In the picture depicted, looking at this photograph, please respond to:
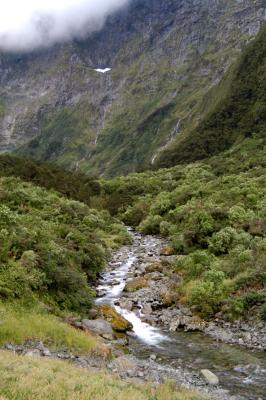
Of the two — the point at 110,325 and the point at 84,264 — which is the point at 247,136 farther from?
the point at 110,325

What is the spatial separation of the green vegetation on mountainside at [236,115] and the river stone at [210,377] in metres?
130

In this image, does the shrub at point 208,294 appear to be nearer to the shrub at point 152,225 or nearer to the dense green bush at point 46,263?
the dense green bush at point 46,263

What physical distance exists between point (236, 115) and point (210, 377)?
157 m

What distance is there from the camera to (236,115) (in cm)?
16688

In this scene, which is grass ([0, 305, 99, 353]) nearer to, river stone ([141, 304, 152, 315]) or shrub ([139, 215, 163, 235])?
river stone ([141, 304, 152, 315])

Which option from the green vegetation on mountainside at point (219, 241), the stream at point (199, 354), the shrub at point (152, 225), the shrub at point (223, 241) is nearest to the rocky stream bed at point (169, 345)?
the stream at point (199, 354)

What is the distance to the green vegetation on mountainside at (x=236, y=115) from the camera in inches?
6033

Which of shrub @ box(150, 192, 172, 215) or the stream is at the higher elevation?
shrub @ box(150, 192, 172, 215)

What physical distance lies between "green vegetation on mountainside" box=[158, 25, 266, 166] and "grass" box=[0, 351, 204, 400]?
438 ft

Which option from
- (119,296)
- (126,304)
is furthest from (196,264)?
(126,304)

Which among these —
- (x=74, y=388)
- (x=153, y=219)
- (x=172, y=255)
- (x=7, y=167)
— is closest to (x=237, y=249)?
(x=172, y=255)

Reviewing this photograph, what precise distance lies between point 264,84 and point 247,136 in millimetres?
31460

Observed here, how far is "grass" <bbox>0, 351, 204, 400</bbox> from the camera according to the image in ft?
41.2

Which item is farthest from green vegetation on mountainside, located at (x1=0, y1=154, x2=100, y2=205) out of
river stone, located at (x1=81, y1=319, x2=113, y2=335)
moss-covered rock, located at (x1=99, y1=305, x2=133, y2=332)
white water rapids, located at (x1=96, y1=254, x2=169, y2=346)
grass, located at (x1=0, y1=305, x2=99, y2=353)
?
grass, located at (x1=0, y1=305, x2=99, y2=353)
